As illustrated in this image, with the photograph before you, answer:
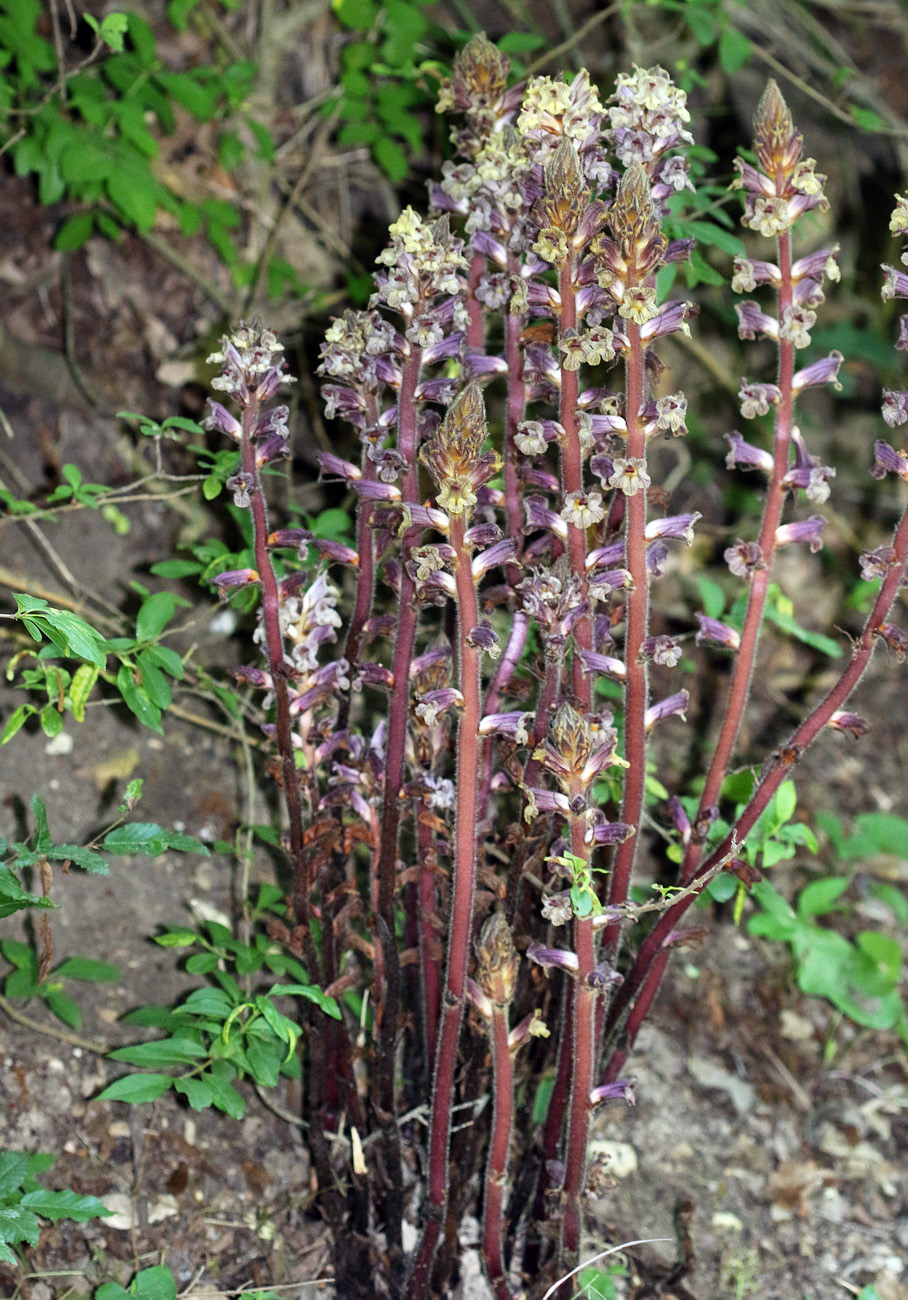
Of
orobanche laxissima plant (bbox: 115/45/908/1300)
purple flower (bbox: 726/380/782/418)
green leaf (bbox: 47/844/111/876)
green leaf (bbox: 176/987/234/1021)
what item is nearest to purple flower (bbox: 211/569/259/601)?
orobanche laxissima plant (bbox: 115/45/908/1300)

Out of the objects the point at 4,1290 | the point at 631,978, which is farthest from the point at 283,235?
the point at 4,1290

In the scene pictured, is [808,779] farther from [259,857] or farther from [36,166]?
[36,166]

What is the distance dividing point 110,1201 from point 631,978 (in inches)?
42.1

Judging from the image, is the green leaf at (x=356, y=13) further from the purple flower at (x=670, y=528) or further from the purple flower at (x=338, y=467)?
the purple flower at (x=670, y=528)

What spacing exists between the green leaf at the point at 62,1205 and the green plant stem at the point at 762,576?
1.06m

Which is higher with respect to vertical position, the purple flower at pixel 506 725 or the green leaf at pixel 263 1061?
the purple flower at pixel 506 725

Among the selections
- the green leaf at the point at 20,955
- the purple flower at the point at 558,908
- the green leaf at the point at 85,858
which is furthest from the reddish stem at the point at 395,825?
the green leaf at the point at 20,955

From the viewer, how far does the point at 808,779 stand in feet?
13.0

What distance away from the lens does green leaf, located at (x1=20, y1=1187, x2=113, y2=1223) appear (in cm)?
183

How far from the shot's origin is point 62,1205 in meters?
1.86

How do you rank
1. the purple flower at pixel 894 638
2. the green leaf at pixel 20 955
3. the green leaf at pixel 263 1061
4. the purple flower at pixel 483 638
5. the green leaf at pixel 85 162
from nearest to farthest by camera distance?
the purple flower at pixel 483 638 → the purple flower at pixel 894 638 → the green leaf at pixel 263 1061 → the green leaf at pixel 20 955 → the green leaf at pixel 85 162

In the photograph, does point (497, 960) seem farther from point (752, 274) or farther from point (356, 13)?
point (356, 13)

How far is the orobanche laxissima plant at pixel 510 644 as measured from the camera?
5.35 feet

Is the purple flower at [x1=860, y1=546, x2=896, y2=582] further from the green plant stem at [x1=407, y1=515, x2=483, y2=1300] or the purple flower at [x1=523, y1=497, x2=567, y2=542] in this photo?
the green plant stem at [x1=407, y1=515, x2=483, y2=1300]
